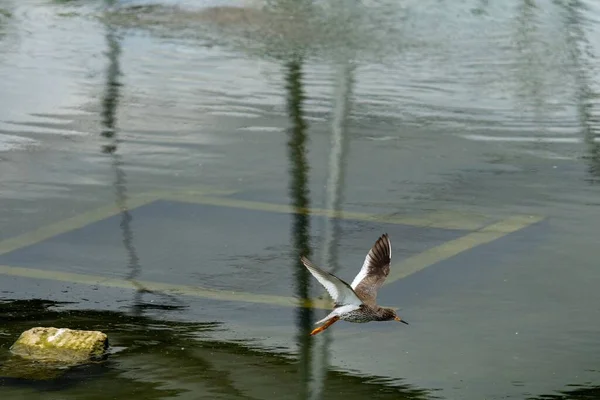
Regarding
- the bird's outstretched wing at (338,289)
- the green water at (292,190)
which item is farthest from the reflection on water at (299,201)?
the bird's outstretched wing at (338,289)

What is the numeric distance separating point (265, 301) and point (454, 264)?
61.2 inches

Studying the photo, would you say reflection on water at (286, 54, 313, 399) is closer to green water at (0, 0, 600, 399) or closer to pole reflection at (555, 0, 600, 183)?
green water at (0, 0, 600, 399)

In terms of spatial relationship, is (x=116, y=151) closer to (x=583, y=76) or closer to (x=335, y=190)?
(x=335, y=190)

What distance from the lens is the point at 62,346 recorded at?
27.2ft

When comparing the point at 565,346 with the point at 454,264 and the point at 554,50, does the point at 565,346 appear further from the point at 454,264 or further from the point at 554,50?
the point at 554,50

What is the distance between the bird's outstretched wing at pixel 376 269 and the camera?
8320mm

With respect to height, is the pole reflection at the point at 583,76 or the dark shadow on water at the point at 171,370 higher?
the pole reflection at the point at 583,76

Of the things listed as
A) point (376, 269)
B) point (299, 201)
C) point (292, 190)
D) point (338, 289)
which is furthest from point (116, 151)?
point (338, 289)

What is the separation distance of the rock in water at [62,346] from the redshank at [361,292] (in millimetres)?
1254

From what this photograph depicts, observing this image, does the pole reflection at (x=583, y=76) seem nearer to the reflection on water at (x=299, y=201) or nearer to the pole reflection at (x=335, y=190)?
the pole reflection at (x=335, y=190)

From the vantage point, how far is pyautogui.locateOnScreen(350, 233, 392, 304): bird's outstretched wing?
8.32 metres

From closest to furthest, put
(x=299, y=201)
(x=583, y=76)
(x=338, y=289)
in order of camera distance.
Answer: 1. (x=338, y=289)
2. (x=299, y=201)
3. (x=583, y=76)

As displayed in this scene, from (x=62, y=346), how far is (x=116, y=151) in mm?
4908

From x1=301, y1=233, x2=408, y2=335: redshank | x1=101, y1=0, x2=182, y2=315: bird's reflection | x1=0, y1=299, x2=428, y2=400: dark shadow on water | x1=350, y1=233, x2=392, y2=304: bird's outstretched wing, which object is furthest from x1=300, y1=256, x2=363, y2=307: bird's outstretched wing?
x1=101, y1=0, x2=182, y2=315: bird's reflection
